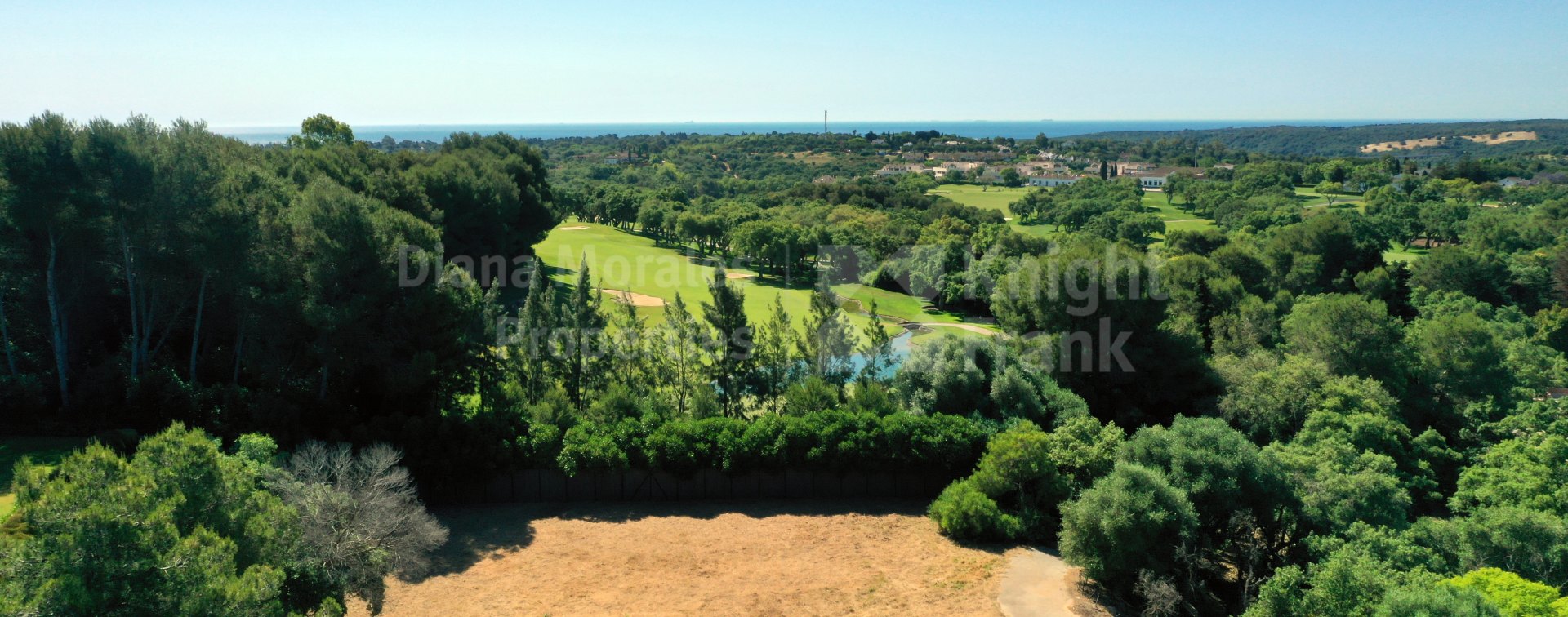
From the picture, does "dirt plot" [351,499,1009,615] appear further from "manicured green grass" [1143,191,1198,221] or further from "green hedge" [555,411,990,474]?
"manicured green grass" [1143,191,1198,221]

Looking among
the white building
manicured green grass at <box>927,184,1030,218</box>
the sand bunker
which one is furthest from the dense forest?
the white building

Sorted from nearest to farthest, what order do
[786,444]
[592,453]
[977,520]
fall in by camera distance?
[977,520] < [592,453] < [786,444]

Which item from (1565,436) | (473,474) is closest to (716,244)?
(473,474)

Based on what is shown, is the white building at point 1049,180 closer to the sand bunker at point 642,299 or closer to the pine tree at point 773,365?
the sand bunker at point 642,299

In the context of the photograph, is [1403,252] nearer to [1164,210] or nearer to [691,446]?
[1164,210]

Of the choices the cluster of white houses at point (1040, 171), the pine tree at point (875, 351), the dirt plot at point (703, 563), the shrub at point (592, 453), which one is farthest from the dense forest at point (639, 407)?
the cluster of white houses at point (1040, 171)

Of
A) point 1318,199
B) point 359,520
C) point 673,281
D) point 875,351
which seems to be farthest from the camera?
point 1318,199

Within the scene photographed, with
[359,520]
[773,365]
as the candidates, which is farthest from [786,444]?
[359,520]
